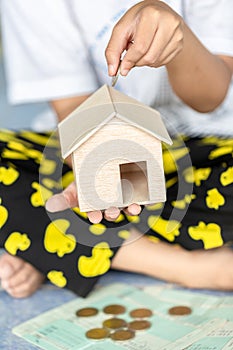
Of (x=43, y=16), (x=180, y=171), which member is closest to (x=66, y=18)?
(x=43, y=16)

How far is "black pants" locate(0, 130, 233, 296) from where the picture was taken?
881 mm

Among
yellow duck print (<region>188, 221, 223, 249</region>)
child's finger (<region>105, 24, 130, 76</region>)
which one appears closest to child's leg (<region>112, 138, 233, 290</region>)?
yellow duck print (<region>188, 221, 223, 249</region>)

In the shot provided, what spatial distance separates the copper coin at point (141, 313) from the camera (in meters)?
0.82

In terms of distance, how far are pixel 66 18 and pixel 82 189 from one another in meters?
0.44

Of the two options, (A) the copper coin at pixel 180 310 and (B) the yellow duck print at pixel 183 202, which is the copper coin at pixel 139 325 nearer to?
(A) the copper coin at pixel 180 310

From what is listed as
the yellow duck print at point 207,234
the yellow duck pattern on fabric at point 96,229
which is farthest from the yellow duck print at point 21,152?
the yellow duck print at point 207,234

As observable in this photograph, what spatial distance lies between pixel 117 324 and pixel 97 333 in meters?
0.03

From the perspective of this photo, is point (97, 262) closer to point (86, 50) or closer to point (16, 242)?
point (16, 242)

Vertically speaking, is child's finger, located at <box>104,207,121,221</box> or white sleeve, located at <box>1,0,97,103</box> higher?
white sleeve, located at <box>1,0,97,103</box>

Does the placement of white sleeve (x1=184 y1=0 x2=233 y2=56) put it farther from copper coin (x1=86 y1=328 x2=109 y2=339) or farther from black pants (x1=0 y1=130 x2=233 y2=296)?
copper coin (x1=86 y1=328 x2=109 y2=339)

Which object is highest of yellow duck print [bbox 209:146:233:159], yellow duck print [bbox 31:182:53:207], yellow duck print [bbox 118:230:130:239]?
yellow duck print [bbox 209:146:233:159]

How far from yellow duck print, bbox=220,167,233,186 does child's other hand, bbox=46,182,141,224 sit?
0.18m

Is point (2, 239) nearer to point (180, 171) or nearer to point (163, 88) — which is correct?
point (180, 171)

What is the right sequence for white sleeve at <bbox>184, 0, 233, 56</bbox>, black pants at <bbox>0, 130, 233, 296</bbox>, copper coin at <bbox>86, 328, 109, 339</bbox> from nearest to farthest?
copper coin at <bbox>86, 328, 109, 339</bbox> < black pants at <bbox>0, 130, 233, 296</bbox> < white sleeve at <bbox>184, 0, 233, 56</bbox>
